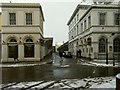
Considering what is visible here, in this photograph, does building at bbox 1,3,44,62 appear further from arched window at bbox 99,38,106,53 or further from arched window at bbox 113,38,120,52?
arched window at bbox 113,38,120,52

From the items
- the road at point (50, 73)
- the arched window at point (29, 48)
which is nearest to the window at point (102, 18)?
the arched window at point (29, 48)

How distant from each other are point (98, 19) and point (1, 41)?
634 inches

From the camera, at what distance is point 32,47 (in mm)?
29219

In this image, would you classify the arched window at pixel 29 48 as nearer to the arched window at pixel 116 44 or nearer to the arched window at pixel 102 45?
the arched window at pixel 102 45

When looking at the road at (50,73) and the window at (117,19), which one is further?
the window at (117,19)

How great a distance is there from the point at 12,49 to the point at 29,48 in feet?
8.33

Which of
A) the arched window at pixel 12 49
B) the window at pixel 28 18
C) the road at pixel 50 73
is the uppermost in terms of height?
the window at pixel 28 18

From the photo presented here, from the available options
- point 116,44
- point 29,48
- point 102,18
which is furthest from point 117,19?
point 29,48

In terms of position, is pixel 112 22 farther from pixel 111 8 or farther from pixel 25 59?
pixel 25 59

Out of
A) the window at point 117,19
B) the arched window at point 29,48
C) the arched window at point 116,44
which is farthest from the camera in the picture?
the window at point 117,19

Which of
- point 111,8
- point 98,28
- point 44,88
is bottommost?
point 44,88

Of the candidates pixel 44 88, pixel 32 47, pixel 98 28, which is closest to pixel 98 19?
pixel 98 28

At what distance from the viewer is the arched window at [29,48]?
28986 mm

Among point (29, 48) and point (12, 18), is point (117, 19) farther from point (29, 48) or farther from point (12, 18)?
point (12, 18)
